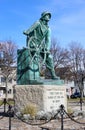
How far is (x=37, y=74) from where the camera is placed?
18859mm

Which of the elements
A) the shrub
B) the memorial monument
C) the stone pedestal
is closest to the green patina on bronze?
the memorial monument

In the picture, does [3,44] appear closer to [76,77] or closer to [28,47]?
[76,77]

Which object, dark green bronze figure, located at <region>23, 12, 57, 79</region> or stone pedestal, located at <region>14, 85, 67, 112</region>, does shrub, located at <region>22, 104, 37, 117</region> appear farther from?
dark green bronze figure, located at <region>23, 12, 57, 79</region>

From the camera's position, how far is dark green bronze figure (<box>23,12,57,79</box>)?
1880 cm

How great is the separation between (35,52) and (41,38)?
834 millimetres

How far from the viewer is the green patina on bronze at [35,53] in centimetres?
1861

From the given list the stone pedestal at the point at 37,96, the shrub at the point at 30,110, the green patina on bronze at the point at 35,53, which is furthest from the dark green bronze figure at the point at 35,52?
the shrub at the point at 30,110

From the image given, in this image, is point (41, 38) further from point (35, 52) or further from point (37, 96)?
point (37, 96)

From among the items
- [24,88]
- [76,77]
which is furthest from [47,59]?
[76,77]

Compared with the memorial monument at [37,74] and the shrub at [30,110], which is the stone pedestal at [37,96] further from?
the shrub at [30,110]

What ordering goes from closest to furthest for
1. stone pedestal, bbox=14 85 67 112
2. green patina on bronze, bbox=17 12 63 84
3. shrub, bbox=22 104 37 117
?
1. shrub, bbox=22 104 37 117
2. stone pedestal, bbox=14 85 67 112
3. green patina on bronze, bbox=17 12 63 84

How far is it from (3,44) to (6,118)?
131 feet

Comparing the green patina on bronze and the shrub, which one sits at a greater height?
the green patina on bronze

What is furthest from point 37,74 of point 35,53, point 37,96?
point 37,96
